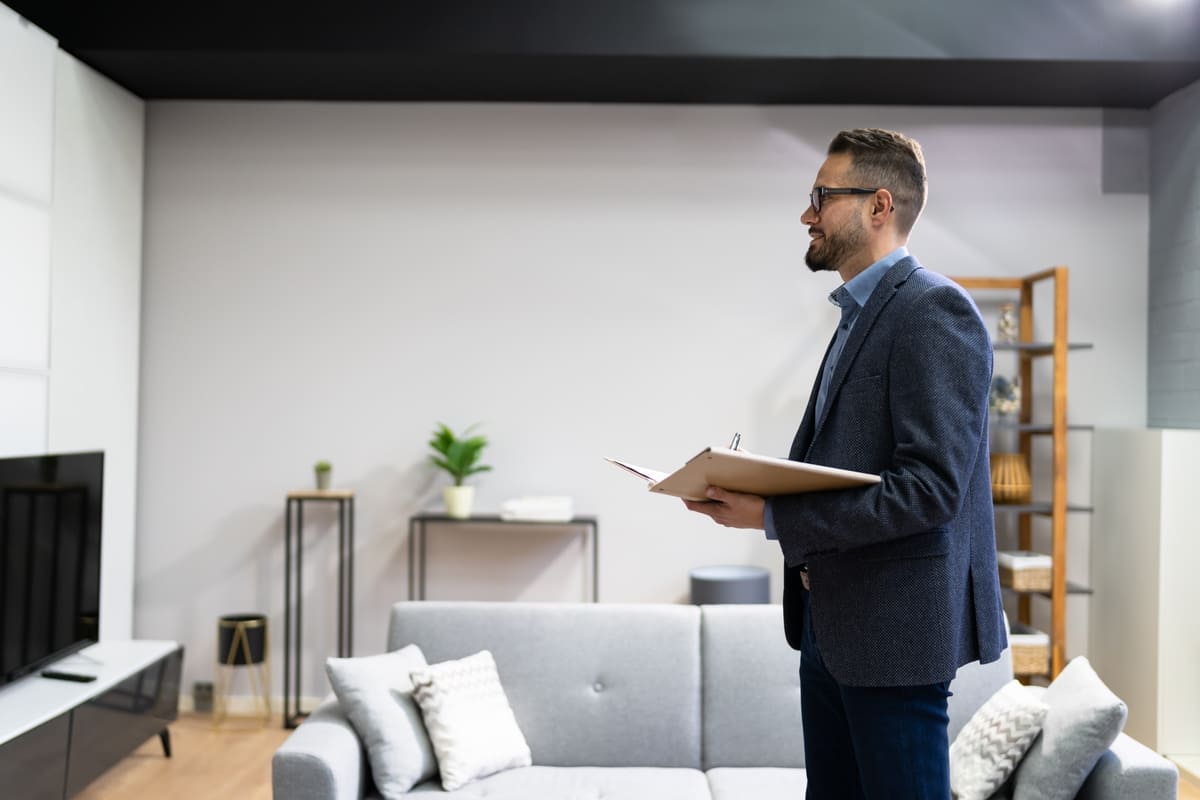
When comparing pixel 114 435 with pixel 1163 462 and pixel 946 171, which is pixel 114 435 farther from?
pixel 1163 462

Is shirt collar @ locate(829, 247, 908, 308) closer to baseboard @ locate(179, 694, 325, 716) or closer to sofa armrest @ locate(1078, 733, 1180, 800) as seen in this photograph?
sofa armrest @ locate(1078, 733, 1180, 800)

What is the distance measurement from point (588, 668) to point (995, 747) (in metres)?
1.08

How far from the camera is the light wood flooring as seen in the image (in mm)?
3621

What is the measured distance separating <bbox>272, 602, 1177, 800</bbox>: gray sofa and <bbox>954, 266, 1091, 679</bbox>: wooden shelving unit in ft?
5.40

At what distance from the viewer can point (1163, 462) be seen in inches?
159

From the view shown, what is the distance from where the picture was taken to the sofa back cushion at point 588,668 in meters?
2.92

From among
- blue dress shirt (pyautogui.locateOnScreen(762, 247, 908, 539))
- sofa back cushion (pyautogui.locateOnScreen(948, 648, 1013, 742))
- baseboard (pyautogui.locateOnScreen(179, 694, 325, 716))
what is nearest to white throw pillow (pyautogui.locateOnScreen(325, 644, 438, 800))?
sofa back cushion (pyautogui.locateOnScreen(948, 648, 1013, 742))

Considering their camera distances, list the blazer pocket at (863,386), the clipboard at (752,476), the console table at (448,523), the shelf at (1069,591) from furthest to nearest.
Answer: the console table at (448,523) → the shelf at (1069,591) → the blazer pocket at (863,386) → the clipboard at (752,476)

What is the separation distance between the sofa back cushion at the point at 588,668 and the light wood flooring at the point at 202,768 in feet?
3.68

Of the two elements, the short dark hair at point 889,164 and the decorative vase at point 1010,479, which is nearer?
the short dark hair at point 889,164

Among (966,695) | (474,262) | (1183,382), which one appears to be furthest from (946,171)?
(966,695)

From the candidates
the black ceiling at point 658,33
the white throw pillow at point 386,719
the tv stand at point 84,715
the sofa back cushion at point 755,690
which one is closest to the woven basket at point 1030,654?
the sofa back cushion at point 755,690

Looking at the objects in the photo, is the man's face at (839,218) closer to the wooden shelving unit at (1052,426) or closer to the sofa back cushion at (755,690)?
the sofa back cushion at (755,690)

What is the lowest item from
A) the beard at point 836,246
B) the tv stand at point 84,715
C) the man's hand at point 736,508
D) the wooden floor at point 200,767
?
the wooden floor at point 200,767
